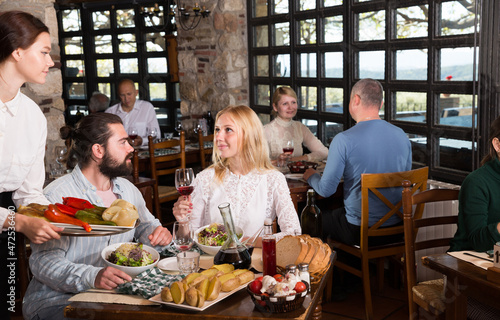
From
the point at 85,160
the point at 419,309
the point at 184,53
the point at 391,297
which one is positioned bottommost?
the point at 391,297

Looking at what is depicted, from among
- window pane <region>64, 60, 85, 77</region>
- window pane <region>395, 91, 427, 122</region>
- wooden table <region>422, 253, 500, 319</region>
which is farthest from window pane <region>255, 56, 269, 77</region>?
wooden table <region>422, 253, 500, 319</region>

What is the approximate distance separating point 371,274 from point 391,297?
396mm

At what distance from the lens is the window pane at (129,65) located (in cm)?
767

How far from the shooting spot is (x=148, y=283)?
5.72 ft

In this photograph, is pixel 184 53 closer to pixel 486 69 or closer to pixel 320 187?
pixel 320 187

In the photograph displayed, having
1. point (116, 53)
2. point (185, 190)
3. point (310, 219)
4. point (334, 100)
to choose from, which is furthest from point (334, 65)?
point (116, 53)

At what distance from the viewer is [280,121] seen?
4723 millimetres

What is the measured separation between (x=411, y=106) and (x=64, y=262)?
2.86 meters

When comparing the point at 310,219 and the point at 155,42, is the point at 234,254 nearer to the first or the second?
the point at 310,219

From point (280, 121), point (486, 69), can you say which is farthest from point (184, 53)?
point (486, 69)

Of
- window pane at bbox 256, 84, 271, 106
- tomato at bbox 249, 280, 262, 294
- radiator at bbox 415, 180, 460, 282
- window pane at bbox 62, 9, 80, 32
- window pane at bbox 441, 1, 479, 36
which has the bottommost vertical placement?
radiator at bbox 415, 180, 460, 282

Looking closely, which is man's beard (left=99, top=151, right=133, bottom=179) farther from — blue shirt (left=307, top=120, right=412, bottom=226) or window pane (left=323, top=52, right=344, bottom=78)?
window pane (left=323, top=52, right=344, bottom=78)

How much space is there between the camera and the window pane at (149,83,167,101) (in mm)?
7469

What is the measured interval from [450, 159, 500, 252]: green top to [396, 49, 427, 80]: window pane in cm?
154
